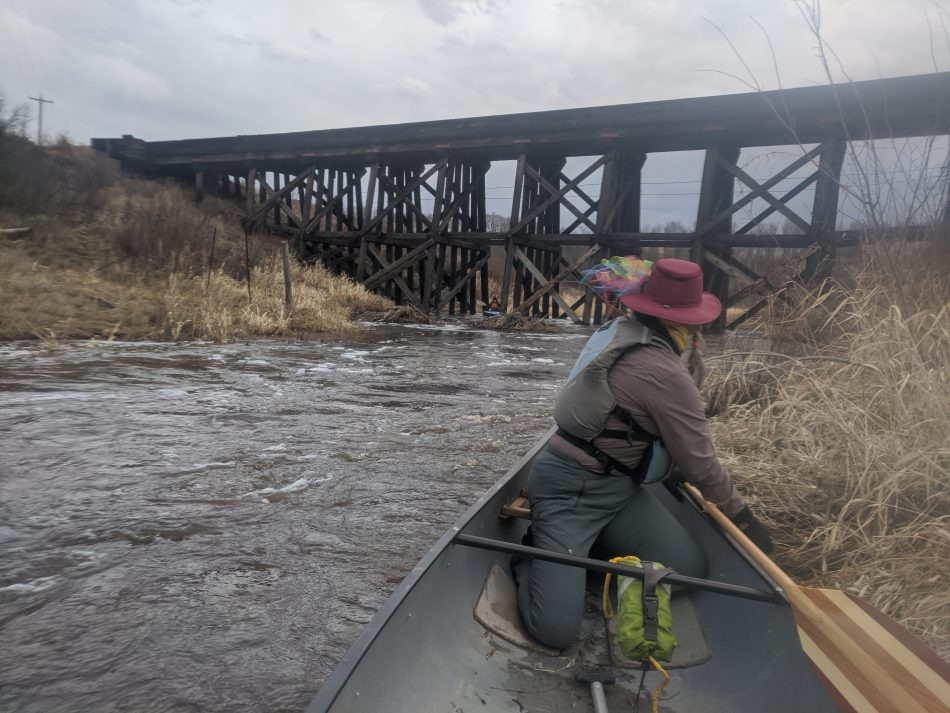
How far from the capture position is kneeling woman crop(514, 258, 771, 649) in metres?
2.34

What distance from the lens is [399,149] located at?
49.6ft

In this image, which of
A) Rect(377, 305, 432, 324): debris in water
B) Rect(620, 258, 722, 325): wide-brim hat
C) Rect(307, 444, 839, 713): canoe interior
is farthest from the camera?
Rect(377, 305, 432, 324): debris in water

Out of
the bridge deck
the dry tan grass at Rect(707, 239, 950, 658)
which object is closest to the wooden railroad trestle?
the bridge deck

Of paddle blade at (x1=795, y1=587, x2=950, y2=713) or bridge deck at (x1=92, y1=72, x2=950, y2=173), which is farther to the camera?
bridge deck at (x1=92, y1=72, x2=950, y2=173)

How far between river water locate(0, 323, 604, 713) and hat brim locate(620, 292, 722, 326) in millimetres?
1661

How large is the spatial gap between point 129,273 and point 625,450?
1117cm

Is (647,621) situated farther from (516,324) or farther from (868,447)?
(516,324)

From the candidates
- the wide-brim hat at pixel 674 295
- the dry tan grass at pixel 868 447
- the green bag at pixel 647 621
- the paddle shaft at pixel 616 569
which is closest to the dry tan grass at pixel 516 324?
the dry tan grass at pixel 868 447

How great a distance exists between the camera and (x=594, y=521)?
100 inches

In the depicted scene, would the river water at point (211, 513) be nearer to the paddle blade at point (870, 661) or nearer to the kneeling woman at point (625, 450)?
the kneeling woman at point (625, 450)

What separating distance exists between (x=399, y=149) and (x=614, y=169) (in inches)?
205

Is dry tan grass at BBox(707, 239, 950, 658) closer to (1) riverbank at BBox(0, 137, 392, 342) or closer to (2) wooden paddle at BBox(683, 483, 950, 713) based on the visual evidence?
(2) wooden paddle at BBox(683, 483, 950, 713)

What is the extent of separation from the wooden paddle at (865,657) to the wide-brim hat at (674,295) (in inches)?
39.0

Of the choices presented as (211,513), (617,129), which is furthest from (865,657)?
(617,129)
